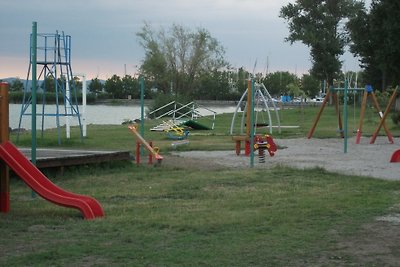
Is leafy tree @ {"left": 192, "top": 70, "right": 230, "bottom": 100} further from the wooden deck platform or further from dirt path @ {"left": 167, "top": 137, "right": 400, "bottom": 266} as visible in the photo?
the wooden deck platform

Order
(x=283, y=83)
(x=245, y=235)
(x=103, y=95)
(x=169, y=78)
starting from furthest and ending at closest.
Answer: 1. (x=283, y=83)
2. (x=103, y=95)
3. (x=169, y=78)
4. (x=245, y=235)

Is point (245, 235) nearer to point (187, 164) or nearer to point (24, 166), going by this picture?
point (24, 166)

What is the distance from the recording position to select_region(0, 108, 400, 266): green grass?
227 inches

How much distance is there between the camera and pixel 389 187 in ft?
34.1

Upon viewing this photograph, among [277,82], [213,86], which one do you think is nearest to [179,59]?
[213,86]

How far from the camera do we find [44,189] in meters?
7.95

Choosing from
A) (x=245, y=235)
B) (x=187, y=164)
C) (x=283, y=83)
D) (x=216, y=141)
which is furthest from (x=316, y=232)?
(x=283, y=83)

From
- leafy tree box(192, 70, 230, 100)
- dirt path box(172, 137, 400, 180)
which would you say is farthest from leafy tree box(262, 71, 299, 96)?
dirt path box(172, 137, 400, 180)

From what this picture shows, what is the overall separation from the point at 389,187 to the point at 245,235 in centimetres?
453

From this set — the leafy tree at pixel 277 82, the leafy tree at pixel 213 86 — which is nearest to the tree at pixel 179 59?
the leafy tree at pixel 213 86

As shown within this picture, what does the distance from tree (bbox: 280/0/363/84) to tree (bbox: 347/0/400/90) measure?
29.4 ft

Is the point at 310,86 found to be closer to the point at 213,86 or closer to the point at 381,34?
the point at 213,86

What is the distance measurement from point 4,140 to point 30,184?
0.75 meters

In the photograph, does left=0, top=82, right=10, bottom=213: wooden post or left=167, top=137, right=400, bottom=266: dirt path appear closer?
left=167, top=137, right=400, bottom=266: dirt path
